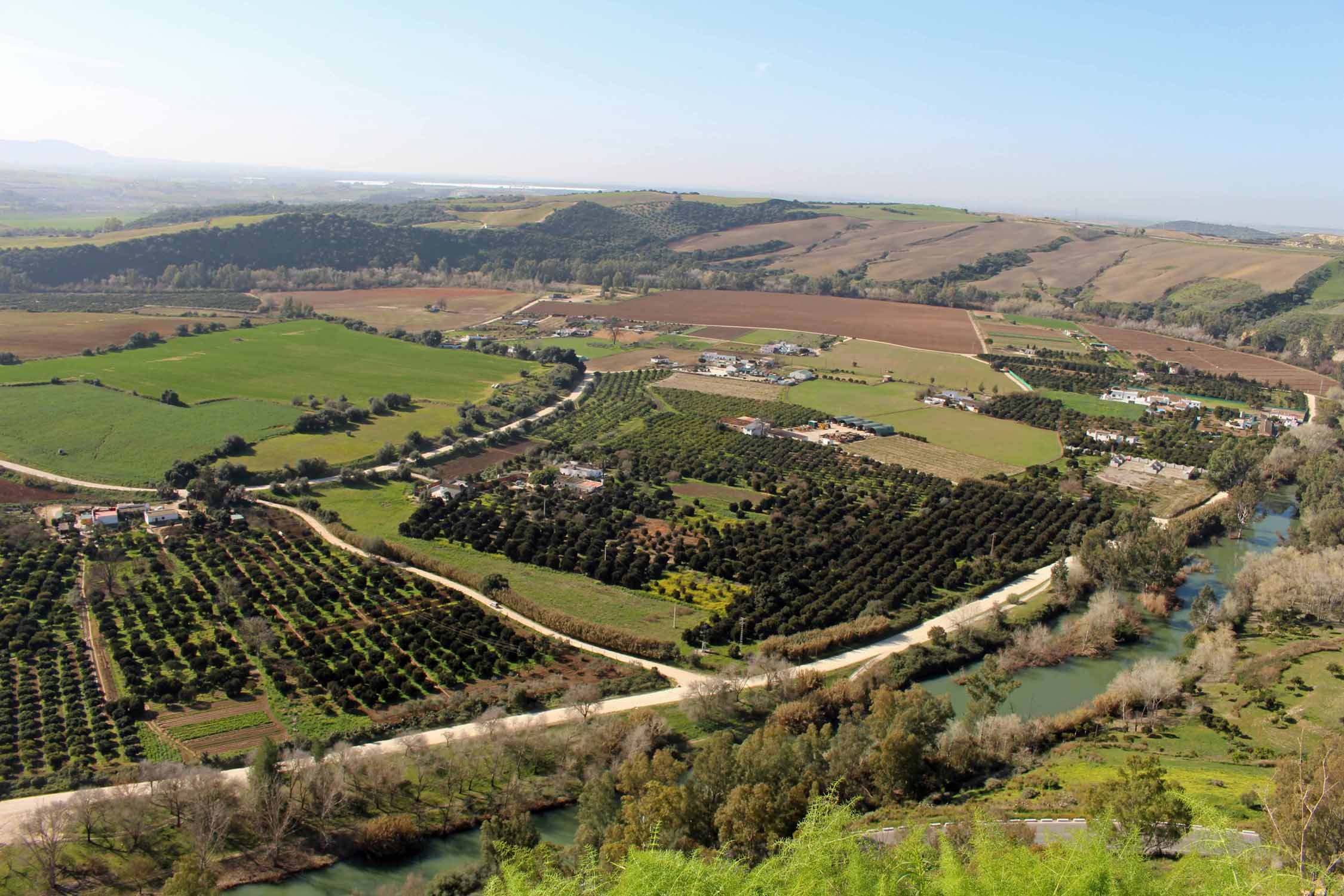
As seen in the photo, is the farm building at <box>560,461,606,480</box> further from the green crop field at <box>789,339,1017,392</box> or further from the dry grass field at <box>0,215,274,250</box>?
the dry grass field at <box>0,215,274,250</box>

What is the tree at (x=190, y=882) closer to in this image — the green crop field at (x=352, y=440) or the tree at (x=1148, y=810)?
the tree at (x=1148, y=810)

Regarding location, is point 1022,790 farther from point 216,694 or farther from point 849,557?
point 216,694

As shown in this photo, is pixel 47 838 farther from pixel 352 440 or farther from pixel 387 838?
pixel 352 440

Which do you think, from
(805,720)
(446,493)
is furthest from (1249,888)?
(446,493)

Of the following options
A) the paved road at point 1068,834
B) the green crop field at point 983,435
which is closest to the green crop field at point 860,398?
the green crop field at point 983,435


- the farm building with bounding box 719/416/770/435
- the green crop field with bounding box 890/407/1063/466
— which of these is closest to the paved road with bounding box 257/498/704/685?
the farm building with bounding box 719/416/770/435
